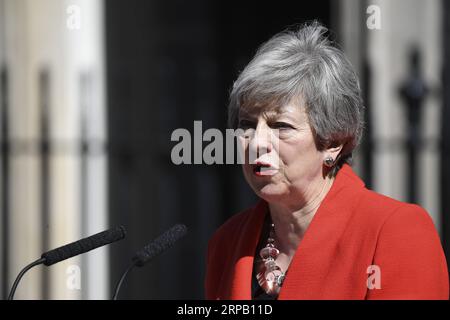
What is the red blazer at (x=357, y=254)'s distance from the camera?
78.0 inches

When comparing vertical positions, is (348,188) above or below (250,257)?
above

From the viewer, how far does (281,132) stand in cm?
215

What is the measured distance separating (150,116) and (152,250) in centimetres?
390

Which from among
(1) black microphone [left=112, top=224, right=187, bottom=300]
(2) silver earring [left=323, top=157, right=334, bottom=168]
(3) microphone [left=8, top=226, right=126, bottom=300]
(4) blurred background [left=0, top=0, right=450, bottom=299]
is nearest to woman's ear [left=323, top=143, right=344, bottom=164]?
(2) silver earring [left=323, top=157, right=334, bottom=168]

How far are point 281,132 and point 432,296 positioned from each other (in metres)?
0.54

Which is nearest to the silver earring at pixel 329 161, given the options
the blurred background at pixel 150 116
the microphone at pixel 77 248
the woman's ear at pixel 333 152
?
the woman's ear at pixel 333 152

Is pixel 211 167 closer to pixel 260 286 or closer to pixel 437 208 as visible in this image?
pixel 437 208

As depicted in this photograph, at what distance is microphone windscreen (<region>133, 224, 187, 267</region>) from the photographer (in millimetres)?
2000

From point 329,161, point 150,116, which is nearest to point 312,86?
point 329,161

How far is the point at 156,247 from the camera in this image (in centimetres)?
204

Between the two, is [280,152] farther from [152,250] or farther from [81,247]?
[81,247]

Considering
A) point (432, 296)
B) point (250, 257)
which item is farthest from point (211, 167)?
point (432, 296)

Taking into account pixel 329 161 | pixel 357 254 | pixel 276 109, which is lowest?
pixel 357 254

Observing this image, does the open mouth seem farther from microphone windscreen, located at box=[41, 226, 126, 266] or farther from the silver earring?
microphone windscreen, located at box=[41, 226, 126, 266]
